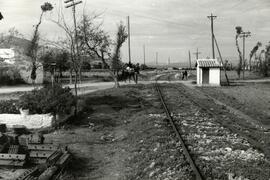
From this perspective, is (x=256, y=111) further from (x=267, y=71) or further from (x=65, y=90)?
(x=267, y=71)

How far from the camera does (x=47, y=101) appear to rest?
14.1 meters

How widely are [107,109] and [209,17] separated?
118 feet

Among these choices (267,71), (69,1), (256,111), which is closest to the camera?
(256,111)

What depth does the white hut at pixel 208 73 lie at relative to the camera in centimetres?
4169

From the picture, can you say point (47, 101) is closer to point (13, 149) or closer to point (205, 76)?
point (13, 149)

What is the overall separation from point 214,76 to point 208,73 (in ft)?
2.69

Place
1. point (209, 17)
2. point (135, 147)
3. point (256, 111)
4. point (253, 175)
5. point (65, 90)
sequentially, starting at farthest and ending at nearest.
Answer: point (209, 17) < point (256, 111) < point (65, 90) < point (135, 147) < point (253, 175)

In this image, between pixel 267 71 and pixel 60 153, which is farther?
pixel 267 71

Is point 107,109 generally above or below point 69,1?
below

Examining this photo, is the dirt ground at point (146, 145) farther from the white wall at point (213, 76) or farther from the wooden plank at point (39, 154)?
the white wall at point (213, 76)

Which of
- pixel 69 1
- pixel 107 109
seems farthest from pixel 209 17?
pixel 107 109

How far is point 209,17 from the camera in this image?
170 ft

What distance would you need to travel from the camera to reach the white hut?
4169 cm

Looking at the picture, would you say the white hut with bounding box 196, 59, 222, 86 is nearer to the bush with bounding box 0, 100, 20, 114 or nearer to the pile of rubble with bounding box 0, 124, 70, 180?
the bush with bounding box 0, 100, 20, 114
